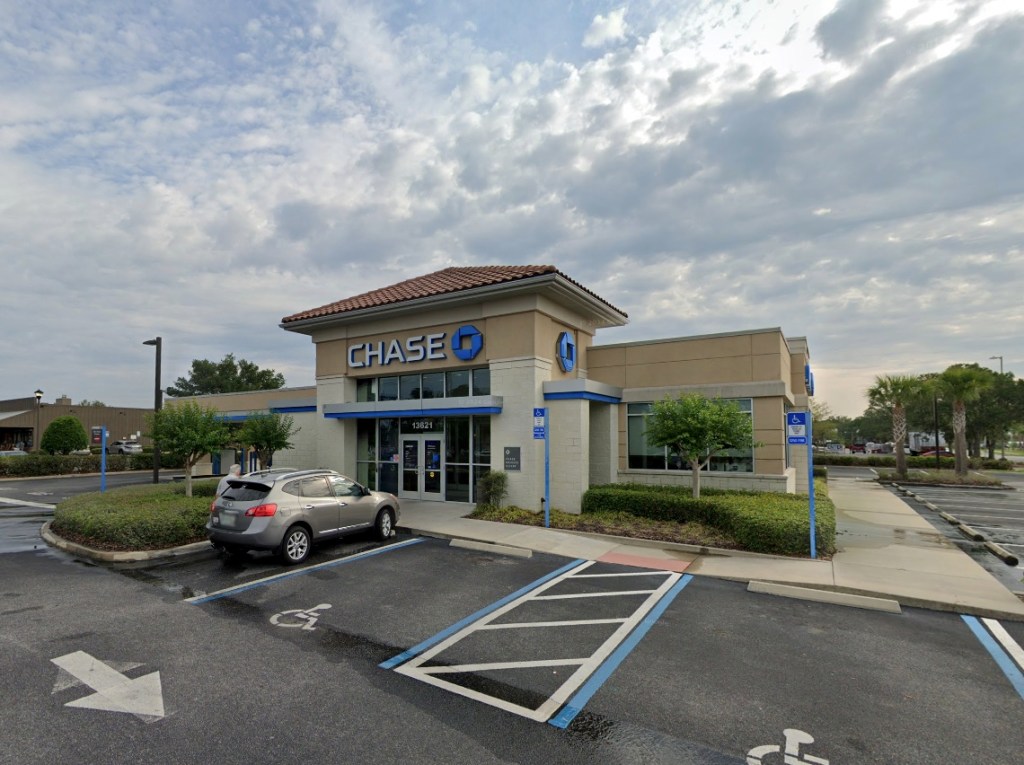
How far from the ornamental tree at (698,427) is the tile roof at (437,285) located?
451 cm

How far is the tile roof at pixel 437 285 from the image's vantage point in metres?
14.3

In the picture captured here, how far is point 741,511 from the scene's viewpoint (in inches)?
426

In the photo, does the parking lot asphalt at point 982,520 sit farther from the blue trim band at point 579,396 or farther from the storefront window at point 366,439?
the storefront window at point 366,439

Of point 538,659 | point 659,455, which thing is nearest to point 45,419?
point 659,455

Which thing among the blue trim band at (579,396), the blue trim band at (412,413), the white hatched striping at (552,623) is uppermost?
the blue trim band at (579,396)

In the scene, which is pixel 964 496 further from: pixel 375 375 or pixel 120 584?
pixel 120 584

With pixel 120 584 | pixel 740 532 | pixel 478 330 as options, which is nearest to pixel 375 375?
pixel 478 330

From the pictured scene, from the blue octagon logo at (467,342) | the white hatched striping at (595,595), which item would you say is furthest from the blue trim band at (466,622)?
the blue octagon logo at (467,342)

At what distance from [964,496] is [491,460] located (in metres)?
20.6

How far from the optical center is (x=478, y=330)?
49.8 feet

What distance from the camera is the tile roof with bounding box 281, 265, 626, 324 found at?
564 inches

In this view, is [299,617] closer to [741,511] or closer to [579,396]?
[741,511]

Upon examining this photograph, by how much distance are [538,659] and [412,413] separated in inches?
440

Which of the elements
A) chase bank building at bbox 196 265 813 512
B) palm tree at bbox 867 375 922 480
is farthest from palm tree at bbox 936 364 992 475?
chase bank building at bbox 196 265 813 512
